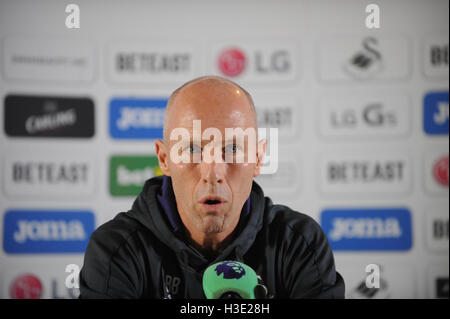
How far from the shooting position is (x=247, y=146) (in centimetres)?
79

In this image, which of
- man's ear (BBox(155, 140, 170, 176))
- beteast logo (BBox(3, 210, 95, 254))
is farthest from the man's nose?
beteast logo (BBox(3, 210, 95, 254))

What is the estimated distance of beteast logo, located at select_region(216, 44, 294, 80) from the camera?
1.73m

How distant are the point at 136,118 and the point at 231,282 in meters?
1.14

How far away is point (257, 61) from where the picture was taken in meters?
1.74

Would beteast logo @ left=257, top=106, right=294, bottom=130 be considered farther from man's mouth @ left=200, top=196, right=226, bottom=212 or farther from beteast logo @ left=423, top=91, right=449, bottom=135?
man's mouth @ left=200, top=196, right=226, bottom=212

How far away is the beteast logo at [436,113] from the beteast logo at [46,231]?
143cm

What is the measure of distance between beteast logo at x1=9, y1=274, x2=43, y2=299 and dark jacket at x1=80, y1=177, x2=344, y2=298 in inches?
39.0

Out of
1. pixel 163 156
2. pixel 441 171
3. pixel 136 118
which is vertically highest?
pixel 136 118

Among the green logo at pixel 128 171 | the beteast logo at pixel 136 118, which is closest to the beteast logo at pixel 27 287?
the green logo at pixel 128 171

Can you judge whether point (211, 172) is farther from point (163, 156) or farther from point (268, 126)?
point (268, 126)

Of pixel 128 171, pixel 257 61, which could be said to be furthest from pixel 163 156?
pixel 257 61

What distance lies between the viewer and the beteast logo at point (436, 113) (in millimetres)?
1732

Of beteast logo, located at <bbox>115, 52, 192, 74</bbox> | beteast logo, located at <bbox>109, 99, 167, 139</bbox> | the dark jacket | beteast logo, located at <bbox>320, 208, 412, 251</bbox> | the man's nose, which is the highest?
beteast logo, located at <bbox>115, 52, 192, 74</bbox>
